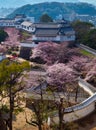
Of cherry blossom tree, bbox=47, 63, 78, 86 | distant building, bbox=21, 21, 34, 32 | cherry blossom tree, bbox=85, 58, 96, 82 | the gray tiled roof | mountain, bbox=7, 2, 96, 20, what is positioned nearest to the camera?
cherry blossom tree, bbox=47, 63, 78, 86

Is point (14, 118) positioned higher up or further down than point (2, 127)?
further down

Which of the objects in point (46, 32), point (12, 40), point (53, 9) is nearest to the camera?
point (46, 32)

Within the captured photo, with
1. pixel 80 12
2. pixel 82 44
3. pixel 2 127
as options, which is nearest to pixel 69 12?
pixel 80 12

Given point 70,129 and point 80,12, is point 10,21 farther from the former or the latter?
point 80,12

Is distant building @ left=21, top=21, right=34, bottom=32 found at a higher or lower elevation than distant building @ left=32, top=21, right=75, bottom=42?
lower

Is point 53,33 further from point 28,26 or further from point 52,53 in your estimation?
point 28,26

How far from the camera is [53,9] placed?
431ft

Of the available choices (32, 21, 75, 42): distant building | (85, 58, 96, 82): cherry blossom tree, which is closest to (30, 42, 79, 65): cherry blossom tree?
(85, 58, 96, 82): cherry blossom tree

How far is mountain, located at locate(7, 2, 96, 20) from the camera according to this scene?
127125mm

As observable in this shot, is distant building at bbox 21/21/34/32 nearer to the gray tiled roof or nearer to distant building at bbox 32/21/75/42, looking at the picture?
distant building at bbox 32/21/75/42

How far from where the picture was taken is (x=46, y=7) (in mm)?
131875

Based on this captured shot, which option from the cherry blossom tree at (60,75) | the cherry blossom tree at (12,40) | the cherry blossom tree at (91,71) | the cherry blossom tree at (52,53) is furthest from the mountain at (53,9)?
the cherry blossom tree at (60,75)

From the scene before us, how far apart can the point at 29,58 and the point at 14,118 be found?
56.0 feet

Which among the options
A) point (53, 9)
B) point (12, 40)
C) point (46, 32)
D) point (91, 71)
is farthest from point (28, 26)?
point (53, 9)
